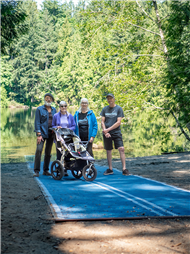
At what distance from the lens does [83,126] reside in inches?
284

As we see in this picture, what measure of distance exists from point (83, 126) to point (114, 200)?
2.79 metres

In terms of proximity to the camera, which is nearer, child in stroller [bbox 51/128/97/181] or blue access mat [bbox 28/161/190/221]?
blue access mat [bbox 28/161/190/221]

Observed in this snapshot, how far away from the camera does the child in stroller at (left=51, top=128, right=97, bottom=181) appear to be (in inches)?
266

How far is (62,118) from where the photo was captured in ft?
23.8

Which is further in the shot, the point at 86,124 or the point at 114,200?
the point at 86,124

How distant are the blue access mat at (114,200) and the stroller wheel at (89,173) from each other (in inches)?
20.2

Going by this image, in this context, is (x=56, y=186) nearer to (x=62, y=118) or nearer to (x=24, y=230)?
(x=62, y=118)

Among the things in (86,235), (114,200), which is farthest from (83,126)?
(86,235)

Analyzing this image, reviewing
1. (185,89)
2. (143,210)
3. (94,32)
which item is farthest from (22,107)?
(143,210)

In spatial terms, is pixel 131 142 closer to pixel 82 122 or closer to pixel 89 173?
pixel 82 122

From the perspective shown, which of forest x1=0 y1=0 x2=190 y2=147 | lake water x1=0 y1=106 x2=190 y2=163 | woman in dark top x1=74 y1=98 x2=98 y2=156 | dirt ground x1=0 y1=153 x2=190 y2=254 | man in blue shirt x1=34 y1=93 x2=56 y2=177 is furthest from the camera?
lake water x1=0 y1=106 x2=190 y2=163

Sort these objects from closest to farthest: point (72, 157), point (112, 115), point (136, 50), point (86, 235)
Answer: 1. point (86, 235)
2. point (72, 157)
3. point (112, 115)
4. point (136, 50)

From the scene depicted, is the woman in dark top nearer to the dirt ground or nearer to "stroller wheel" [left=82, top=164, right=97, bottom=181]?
"stroller wheel" [left=82, top=164, right=97, bottom=181]

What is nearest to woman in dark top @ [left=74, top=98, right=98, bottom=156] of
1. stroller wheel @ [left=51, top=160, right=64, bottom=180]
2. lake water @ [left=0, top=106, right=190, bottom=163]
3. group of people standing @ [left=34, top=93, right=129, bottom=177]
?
group of people standing @ [left=34, top=93, right=129, bottom=177]
